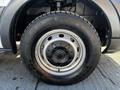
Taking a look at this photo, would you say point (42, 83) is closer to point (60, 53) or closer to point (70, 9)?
point (60, 53)

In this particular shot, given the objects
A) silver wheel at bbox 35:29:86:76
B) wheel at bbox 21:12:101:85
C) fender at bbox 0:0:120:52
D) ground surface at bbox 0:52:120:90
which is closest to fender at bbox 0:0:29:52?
fender at bbox 0:0:120:52

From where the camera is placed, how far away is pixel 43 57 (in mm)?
3422

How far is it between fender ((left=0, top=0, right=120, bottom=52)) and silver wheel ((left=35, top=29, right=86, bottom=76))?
40cm

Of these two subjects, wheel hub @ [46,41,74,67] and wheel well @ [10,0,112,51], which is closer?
wheel hub @ [46,41,74,67]

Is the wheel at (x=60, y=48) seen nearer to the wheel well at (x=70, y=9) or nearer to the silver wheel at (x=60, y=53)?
the silver wheel at (x=60, y=53)

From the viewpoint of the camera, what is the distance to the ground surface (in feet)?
11.0

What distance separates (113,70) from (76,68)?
79 cm

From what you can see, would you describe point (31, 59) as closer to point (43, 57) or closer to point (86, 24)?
point (43, 57)

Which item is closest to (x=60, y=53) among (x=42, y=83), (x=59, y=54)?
(x=59, y=54)

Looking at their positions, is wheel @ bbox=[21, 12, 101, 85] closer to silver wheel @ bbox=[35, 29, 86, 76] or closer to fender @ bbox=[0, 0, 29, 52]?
silver wheel @ bbox=[35, 29, 86, 76]

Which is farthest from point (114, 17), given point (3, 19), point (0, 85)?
point (0, 85)

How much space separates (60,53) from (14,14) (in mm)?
719

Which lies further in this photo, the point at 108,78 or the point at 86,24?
the point at 108,78

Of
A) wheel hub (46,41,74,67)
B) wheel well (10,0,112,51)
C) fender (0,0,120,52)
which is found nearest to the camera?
fender (0,0,120,52)
